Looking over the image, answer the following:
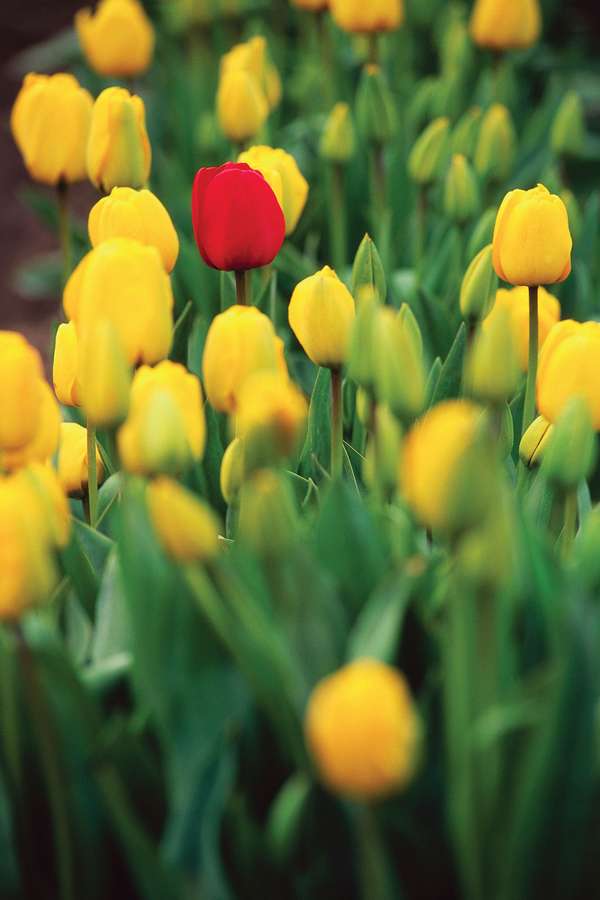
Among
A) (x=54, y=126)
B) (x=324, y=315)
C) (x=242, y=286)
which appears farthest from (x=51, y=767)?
(x=54, y=126)

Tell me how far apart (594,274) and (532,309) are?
706mm

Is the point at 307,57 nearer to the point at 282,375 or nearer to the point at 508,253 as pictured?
the point at 508,253

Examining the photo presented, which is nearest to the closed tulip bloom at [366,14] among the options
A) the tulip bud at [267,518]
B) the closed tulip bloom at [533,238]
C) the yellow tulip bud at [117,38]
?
the yellow tulip bud at [117,38]

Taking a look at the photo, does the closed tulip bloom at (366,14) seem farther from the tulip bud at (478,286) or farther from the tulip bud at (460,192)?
the tulip bud at (478,286)

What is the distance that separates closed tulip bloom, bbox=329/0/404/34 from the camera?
1772mm

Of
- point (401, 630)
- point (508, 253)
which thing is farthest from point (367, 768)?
point (508, 253)

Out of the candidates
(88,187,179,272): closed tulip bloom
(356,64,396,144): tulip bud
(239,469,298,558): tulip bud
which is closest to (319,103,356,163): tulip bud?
(356,64,396,144): tulip bud

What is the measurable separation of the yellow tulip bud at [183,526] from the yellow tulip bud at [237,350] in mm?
200

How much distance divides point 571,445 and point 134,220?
1.36ft

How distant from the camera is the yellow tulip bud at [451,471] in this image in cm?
64

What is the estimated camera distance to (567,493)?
960 mm

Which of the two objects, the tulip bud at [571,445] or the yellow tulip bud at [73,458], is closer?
the tulip bud at [571,445]

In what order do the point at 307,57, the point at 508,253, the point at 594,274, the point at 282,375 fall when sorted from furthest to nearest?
the point at 307,57 < the point at 594,274 < the point at 508,253 < the point at 282,375

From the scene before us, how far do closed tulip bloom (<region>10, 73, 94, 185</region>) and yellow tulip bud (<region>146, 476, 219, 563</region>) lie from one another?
0.79 meters
